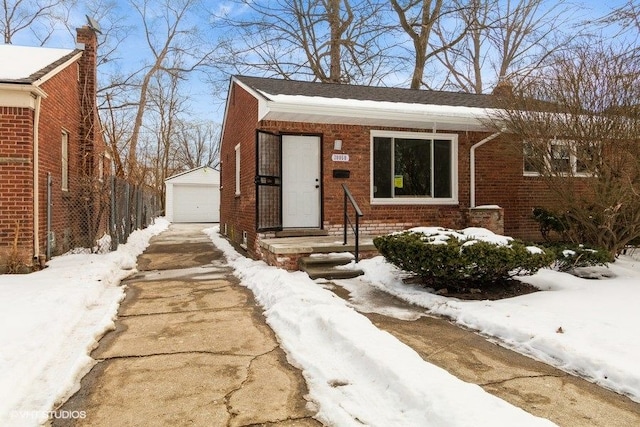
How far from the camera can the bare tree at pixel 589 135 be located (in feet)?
20.9

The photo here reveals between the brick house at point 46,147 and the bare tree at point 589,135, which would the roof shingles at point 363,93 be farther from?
the brick house at point 46,147

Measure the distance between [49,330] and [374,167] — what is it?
6580mm

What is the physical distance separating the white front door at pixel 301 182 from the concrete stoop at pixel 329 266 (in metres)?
1.73

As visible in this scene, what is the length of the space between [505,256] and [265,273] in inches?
143

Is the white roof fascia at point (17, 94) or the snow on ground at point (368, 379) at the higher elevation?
the white roof fascia at point (17, 94)

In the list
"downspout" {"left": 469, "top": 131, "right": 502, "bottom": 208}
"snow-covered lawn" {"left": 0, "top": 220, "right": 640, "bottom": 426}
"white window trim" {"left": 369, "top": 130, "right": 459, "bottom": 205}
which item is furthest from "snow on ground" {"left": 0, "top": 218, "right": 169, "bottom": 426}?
"downspout" {"left": 469, "top": 131, "right": 502, "bottom": 208}

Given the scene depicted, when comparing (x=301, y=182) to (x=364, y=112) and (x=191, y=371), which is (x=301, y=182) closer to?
(x=364, y=112)

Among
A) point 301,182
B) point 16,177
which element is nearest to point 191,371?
point 301,182

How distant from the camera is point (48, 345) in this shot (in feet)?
12.3

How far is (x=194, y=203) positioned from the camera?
28547 mm

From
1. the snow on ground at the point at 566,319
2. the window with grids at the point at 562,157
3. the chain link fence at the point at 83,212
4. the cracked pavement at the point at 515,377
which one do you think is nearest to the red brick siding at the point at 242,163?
the chain link fence at the point at 83,212

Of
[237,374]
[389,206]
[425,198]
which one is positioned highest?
[425,198]

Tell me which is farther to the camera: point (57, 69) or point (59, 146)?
point (59, 146)

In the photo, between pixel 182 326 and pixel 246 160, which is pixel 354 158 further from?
pixel 182 326
